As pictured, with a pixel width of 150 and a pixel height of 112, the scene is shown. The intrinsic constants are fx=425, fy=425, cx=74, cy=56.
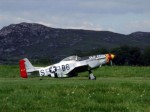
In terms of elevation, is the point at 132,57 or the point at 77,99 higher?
the point at 132,57

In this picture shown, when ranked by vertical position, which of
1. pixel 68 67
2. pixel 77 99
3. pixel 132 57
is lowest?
pixel 77 99

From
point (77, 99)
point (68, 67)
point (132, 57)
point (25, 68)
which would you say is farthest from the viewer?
point (132, 57)

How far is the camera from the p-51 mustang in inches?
1345

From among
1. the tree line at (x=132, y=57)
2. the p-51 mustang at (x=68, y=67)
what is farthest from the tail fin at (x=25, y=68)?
the tree line at (x=132, y=57)

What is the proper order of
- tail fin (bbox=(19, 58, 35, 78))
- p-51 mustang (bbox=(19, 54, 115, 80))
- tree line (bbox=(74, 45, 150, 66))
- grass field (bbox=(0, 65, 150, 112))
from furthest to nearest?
tree line (bbox=(74, 45, 150, 66)), tail fin (bbox=(19, 58, 35, 78)), p-51 mustang (bbox=(19, 54, 115, 80)), grass field (bbox=(0, 65, 150, 112))

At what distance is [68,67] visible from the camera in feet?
113

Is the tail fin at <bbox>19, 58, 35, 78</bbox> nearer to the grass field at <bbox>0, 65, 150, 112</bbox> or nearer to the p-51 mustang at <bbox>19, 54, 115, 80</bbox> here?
the p-51 mustang at <bbox>19, 54, 115, 80</bbox>

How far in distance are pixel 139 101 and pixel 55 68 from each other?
20777 mm

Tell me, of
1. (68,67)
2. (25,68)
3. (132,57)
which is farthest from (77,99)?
(132,57)

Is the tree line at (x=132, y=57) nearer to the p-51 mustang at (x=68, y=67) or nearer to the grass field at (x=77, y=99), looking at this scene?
the p-51 mustang at (x=68, y=67)

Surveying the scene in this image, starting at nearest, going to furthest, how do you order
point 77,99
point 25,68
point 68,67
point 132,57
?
point 77,99, point 68,67, point 25,68, point 132,57

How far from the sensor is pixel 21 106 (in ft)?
41.4

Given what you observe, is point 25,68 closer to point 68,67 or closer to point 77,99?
point 68,67

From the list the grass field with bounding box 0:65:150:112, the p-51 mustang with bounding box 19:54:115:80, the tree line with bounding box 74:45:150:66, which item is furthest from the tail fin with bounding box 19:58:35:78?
the tree line with bounding box 74:45:150:66
